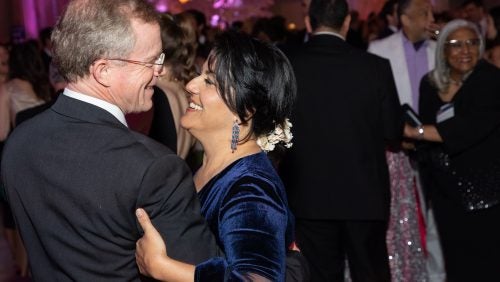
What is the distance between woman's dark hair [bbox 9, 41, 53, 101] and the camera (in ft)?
19.4

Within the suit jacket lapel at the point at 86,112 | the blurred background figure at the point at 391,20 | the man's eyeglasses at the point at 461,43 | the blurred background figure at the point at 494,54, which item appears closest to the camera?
the suit jacket lapel at the point at 86,112

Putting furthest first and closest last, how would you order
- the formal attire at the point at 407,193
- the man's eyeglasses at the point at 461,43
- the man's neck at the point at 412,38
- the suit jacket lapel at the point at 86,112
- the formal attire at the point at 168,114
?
the man's neck at the point at 412,38 → the formal attire at the point at 407,193 → the man's eyeglasses at the point at 461,43 → the formal attire at the point at 168,114 → the suit jacket lapel at the point at 86,112

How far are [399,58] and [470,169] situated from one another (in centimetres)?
101

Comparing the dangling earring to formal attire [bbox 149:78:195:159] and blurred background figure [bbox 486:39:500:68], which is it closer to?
formal attire [bbox 149:78:195:159]

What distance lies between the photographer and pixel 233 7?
13.8 meters

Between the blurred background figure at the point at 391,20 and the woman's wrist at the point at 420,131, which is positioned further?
the blurred background figure at the point at 391,20

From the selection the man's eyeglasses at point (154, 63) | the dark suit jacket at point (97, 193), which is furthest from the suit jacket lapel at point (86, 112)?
the man's eyeglasses at point (154, 63)

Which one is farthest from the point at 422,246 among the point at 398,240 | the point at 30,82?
the point at 30,82

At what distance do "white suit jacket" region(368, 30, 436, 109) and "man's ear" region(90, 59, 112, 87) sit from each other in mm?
3473

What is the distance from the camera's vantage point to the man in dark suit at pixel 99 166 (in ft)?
5.66

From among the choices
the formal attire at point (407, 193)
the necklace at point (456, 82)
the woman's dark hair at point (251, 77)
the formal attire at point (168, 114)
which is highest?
the woman's dark hair at point (251, 77)

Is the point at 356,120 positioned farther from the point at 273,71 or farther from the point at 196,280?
the point at 196,280

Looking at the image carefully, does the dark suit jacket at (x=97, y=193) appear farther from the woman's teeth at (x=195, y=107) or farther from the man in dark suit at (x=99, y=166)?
the woman's teeth at (x=195, y=107)

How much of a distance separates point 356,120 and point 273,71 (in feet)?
6.80
